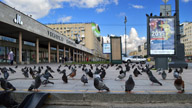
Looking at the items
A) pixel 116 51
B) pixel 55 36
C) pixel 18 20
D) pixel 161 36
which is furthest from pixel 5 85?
pixel 55 36

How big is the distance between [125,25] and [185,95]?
41201 mm

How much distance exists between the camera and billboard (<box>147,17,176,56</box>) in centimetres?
1250

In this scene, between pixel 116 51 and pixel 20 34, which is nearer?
pixel 20 34

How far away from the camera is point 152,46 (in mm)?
12602

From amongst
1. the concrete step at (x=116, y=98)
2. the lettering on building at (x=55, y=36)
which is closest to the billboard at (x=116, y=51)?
the lettering on building at (x=55, y=36)

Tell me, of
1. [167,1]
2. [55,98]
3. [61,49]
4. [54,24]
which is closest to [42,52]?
[61,49]

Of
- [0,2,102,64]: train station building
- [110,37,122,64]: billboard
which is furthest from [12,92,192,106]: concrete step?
[110,37,122,64]: billboard

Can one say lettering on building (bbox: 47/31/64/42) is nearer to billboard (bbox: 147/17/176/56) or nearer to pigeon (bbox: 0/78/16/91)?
billboard (bbox: 147/17/176/56)

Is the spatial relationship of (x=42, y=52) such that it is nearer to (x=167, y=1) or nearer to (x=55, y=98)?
(x=167, y=1)

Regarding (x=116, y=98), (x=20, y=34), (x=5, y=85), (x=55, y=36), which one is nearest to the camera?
(x=116, y=98)

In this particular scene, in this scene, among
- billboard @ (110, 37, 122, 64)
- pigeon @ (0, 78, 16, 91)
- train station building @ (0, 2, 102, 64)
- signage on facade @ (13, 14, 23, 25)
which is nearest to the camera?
pigeon @ (0, 78, 16, 91)

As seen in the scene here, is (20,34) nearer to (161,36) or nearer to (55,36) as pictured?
(55,36)

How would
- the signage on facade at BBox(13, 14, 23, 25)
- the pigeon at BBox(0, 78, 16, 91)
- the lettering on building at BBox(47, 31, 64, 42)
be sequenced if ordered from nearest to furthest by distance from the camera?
the pigeon at BBox(0, 78, 16, 91) → the signage on facade at BBox(13, 14, 23, 25) → the lettering on building at BBox(47, 31, 64, 42)

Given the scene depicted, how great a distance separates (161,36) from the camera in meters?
12.5
